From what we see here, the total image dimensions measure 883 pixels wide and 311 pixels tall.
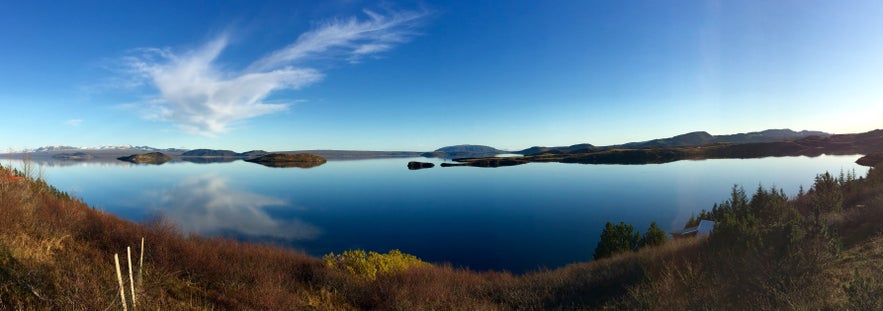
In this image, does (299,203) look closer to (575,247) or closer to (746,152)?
(575,247)

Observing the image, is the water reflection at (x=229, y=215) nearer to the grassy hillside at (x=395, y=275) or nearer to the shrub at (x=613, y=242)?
the grassy hillside at (x=395, y=275)

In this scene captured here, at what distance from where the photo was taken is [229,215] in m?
40.0

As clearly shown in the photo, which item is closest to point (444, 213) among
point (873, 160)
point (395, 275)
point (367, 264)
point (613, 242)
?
point (613, 242)

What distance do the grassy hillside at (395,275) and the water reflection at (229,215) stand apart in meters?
17.0

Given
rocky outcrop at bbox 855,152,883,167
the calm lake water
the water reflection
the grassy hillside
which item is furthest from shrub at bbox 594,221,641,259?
rocky outcrop at bbox 855,152,883,167

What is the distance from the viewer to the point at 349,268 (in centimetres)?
1479

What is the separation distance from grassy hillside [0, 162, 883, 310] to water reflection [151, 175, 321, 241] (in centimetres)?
1698

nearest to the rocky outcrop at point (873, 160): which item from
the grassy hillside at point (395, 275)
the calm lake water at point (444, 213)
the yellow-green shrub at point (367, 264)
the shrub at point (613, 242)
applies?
the calm lake water at point (444, 213)

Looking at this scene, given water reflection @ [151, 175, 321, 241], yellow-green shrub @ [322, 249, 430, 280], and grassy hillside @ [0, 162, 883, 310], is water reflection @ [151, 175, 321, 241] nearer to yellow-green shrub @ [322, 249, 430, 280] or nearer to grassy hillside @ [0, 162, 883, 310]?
grassy hillside @ [0, 162, 883, 310]

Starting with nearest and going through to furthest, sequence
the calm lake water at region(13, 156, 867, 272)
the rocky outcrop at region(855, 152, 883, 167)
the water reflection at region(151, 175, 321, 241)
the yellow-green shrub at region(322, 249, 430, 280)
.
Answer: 1. the yellow-green shrub at region(322, 249, 430, 280)
2. the calm lake water at region(13, 156, 867, 272)
3. the water reflection at region(151, 175, 321, 241)
4. the rocky outcrop at region(855, 152, 883, 167)

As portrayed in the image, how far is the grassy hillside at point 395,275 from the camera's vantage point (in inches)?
316

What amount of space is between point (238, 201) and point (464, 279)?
154 ft

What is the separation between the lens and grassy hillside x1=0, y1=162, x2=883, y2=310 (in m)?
8.03

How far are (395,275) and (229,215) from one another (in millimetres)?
34688
